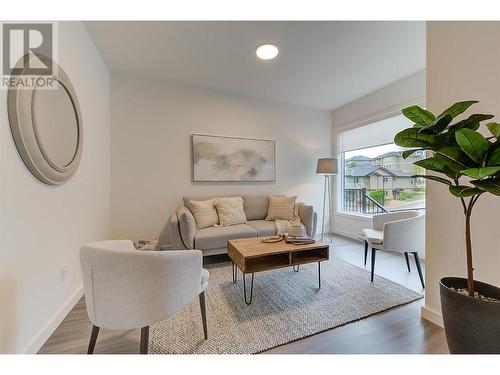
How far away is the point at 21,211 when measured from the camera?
1199mm

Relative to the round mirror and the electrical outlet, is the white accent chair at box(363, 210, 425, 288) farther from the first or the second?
the round mirror

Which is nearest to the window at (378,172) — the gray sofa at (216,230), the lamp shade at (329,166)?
the lamp shade at (329,166)

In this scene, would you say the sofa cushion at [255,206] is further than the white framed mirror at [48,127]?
Yes

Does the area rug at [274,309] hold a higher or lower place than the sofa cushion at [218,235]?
lower

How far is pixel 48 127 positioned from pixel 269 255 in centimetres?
189

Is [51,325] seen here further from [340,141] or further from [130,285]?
[340,141]

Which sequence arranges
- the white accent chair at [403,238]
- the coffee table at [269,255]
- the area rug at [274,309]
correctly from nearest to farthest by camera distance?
the area rug at [274,309], the coffee table at [269,255], the white accent chair at [403,238]

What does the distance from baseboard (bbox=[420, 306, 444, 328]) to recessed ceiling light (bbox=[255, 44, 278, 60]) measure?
273cm

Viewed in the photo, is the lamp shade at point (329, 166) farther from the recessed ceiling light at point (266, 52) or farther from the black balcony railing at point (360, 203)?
the recessed ceiling light at point (266, 52)

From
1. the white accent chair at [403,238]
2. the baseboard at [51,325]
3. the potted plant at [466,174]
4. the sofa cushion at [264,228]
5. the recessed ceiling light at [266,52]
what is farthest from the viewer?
the sofa cushion at [264,228]

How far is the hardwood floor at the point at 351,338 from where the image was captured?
4.25 ft

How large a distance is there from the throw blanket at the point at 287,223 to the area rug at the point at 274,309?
63 centimetres

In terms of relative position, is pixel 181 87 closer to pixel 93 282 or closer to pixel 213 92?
pixel 213 92

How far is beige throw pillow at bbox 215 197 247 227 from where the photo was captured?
3.01m
